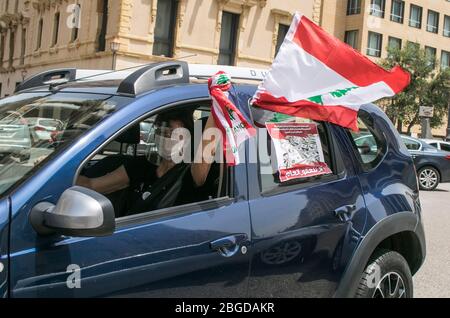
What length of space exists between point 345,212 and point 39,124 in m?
1.72

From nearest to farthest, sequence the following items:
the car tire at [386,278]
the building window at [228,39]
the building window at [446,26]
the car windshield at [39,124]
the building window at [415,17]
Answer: the car windshield at [39,124] → the car tire at [386,278] → the building window at [228,39] → the building window at [415,17] → the building window at [446,26]

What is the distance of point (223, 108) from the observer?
2.80 metres

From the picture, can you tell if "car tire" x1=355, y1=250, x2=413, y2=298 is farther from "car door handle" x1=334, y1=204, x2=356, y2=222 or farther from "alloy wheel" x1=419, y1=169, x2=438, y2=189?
"alloy wheel" x1=419, y1=169, x2=438, y2=189

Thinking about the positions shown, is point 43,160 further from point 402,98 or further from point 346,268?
point 402,98

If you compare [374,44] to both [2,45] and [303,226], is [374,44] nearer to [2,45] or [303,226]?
[2,45]

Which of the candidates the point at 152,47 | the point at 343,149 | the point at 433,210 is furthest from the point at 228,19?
the point at 343,149

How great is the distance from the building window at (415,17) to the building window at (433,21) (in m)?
1.22

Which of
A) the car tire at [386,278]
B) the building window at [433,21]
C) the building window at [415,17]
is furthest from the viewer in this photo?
the building window at [433,21]

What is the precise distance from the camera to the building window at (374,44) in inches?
1813

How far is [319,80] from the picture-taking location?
3.03 m

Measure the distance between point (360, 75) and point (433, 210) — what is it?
915 cm

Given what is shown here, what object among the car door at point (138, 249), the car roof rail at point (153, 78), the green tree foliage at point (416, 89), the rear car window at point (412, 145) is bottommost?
the car door at point (138, 249)

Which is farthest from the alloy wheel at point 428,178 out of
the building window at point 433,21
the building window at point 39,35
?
the building window at point 433,21

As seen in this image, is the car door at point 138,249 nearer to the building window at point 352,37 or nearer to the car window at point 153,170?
the car window at point 153,170
